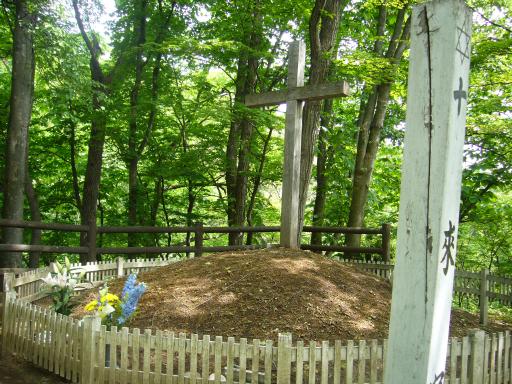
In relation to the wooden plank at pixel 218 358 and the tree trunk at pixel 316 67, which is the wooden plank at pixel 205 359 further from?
the tree trunk at pixel 316 67

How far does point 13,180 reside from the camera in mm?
9820

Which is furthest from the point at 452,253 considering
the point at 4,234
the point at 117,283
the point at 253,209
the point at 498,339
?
the point at 253,209

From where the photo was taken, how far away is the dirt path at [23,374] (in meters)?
4.74

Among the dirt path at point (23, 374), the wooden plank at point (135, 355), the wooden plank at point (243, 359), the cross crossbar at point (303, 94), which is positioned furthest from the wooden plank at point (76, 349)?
the cross crossbar at point (303, 94)

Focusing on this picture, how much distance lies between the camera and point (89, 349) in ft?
14.7

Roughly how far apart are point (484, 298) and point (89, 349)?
6.38m

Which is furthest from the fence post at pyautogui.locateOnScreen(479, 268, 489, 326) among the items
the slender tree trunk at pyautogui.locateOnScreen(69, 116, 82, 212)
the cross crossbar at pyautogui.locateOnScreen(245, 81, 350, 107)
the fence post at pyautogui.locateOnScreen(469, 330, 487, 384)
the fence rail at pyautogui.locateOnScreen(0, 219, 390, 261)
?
the slender tree trunk at pyautogui.locateOnScreen(69, 116, 82, 212)

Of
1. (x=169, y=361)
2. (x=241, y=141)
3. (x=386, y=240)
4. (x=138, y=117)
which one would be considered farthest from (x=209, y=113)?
(x=169, y=361)

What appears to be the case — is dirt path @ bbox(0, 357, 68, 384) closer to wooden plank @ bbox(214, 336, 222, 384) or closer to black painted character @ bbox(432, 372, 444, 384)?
wooden plank @ bbox(214, 336, 222, 384)

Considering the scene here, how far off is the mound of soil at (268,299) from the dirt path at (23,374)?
3.37 ft

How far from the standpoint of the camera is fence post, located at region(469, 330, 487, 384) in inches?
162

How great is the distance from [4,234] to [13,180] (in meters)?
1.14

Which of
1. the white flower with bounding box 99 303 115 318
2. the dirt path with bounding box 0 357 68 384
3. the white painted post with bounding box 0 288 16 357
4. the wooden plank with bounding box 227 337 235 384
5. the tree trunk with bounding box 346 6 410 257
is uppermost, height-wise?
the tree trunk with bounding box 346 6 410 257

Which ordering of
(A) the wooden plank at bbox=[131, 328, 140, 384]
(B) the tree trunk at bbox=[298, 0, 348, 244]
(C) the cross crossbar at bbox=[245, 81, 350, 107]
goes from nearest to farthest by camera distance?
(A) the wooden plank at bbox=[131, 328, 140, 384]
(C) the cross crossbar at bbox=[245, 81, 350, 107]
(B) the tree trunk at bbox=[298, 0, 348, 244]
